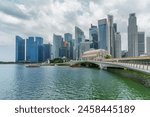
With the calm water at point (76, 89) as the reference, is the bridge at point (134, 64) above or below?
above

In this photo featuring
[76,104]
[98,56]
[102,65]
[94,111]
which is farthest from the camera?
[98,56]

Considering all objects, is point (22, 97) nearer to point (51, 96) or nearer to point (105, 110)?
point (51, 96)

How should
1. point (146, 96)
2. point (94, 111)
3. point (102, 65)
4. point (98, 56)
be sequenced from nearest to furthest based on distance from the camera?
point (94, 111)
point (146, 96)
point (102, 65)
point (98, 56)

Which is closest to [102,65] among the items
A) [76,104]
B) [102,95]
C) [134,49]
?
[102,95]

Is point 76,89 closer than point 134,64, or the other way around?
point 76,89

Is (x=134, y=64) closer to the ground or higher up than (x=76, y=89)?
higher up

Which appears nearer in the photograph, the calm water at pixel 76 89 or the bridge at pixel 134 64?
the calm water at pixel 76 89

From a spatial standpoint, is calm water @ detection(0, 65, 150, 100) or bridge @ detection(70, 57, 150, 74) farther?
bridge @ detection(70, 57, 150, 74)

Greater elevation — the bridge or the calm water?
the bridge

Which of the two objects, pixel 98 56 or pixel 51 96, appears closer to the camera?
pixel 51 96

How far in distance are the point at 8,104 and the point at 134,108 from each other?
5.99 meters

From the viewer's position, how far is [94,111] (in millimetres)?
9328

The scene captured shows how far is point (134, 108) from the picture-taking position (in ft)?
31.9

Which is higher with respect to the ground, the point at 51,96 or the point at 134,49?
the point at 134,49
